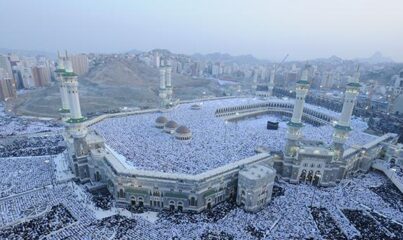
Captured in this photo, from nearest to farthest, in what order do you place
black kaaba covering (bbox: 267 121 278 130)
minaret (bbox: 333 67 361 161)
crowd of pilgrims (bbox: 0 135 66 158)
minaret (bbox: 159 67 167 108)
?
1. minaret (bbox: 333 67 361 161)
2. crowd of pilgrims (bbox: 0 135 66 158)
3. black kaaba covering (bbox: 267 121 278 130)
4. minaret (bbox: 159 67 167 108)

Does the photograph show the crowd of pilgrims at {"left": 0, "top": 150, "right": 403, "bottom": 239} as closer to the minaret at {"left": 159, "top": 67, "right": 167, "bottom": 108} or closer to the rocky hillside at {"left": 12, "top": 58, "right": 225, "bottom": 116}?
the minaret at {"left": 159, "top": 67, "right": 167, "bottom": 108}

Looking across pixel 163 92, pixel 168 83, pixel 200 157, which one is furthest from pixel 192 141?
pixel 168 83

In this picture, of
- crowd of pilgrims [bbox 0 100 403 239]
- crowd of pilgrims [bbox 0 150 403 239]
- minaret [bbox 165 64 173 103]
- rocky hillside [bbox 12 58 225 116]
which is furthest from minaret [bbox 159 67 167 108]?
crowd of pilgrims [bbox 0 150 403 239]

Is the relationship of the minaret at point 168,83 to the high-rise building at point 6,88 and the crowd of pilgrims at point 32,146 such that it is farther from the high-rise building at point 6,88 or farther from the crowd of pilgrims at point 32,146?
the high-rise building at point 6,88

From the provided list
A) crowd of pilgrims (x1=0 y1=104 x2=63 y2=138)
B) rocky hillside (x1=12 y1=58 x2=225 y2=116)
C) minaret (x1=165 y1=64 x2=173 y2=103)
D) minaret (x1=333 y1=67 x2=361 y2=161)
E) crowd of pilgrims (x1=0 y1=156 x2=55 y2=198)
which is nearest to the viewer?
crowd of pilgrims (x1=0 y1=156 x2=55 y2=198)

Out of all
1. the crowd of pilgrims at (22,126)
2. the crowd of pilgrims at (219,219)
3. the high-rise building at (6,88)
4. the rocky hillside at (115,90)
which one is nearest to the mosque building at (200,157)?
the crowd of pilgrims at (219,219)

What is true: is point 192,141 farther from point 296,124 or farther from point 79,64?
point 79,64
